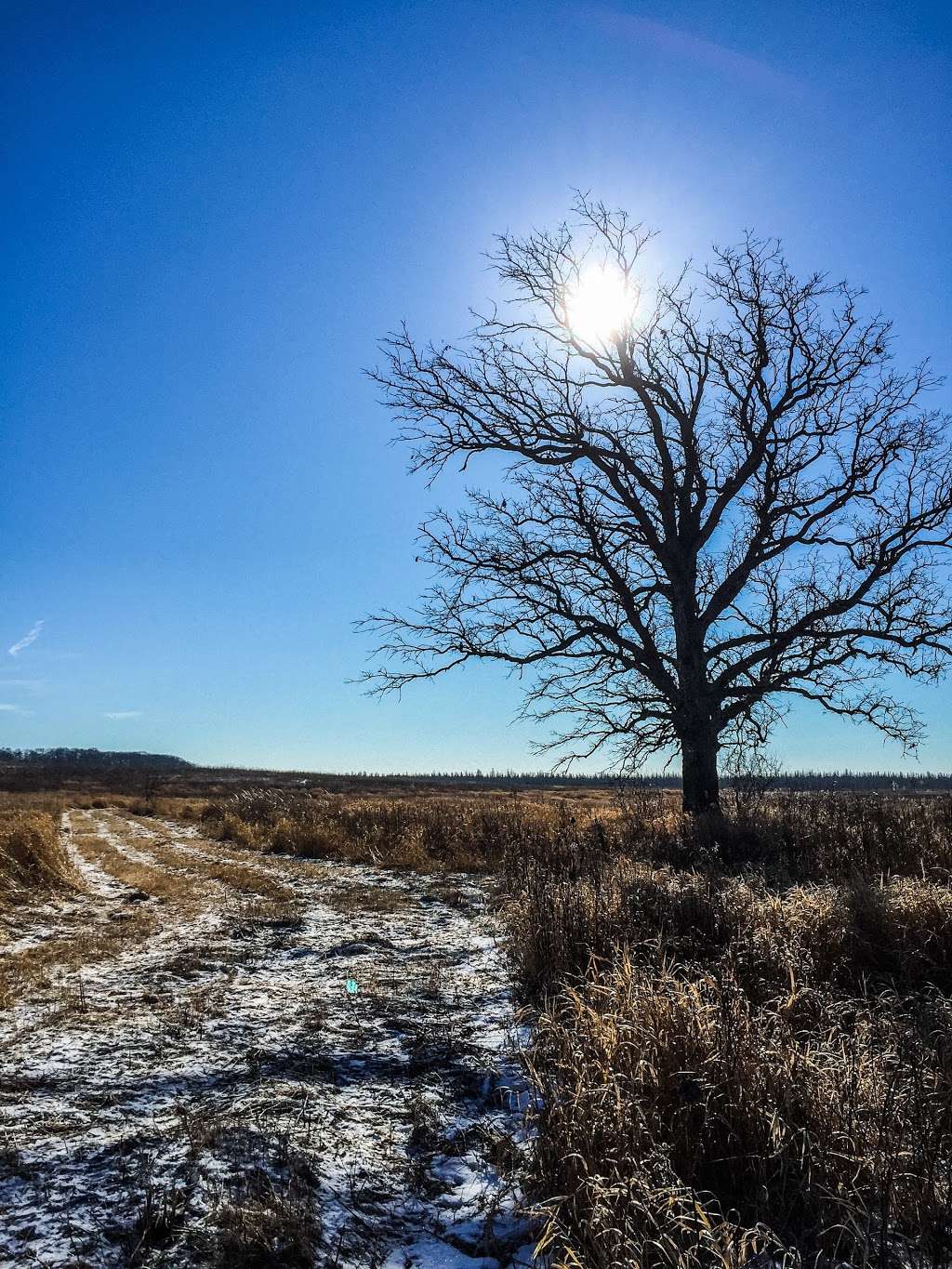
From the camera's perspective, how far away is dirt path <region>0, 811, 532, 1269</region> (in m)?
2.46

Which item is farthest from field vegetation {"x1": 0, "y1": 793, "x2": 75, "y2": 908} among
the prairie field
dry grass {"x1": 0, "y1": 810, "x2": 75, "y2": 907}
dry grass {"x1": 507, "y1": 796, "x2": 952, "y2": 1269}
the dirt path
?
dry grass {"x1": 507, "y1": 796, "x2": 952, "y2": 1269}

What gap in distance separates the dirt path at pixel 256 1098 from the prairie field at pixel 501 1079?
0.6 inches

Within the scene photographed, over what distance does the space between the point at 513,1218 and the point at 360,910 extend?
5716 mm

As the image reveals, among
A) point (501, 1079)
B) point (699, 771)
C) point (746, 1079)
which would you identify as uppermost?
point (699, 771)

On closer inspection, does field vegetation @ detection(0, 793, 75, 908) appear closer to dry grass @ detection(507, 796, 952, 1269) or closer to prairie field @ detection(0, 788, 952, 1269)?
prairie field @ detection(0, 788, 952, 1269)

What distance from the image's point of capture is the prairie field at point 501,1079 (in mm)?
2400

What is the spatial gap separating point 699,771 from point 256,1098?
11810 millimetres

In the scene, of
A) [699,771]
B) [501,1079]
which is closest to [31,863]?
[501,1079]

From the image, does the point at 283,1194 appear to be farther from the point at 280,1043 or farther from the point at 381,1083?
the point at 280,1043

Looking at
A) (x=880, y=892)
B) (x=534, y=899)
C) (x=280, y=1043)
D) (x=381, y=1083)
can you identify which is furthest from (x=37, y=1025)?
(x=880, y=892)

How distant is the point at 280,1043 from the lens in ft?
13.4

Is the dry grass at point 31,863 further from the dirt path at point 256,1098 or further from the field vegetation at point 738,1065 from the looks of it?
the field vegetation at point 738,1065

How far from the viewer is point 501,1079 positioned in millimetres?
3777

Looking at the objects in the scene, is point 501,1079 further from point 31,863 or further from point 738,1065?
point 31,863
